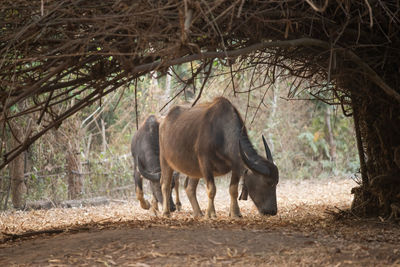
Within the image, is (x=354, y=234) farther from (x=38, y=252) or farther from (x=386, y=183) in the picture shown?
(x=38, y=252)

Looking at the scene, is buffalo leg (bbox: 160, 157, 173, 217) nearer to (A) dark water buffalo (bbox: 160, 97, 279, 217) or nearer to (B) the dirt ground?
(A) dark water buffalo (bbox: 160, 97, 279, 217)

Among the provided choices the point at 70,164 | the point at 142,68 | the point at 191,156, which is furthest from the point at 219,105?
the point at 70,164

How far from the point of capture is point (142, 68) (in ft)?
16.8

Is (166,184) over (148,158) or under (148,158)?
under

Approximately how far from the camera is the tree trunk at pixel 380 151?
276 inches

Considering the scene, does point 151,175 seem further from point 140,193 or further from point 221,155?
point 221,155

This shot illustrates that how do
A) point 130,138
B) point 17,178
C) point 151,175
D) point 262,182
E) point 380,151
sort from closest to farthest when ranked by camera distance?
1. point 380,151
2. point 262,182
3. point 151,175
4. point 17,178
5. point 130,138

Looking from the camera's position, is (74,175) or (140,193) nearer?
(140,193)

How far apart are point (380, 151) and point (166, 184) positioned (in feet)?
15.8

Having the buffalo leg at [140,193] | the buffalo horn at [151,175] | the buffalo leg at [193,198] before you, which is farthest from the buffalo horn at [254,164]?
the buffalo leg at [140,193]

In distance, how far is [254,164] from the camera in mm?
9133

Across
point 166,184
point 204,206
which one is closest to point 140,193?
point 166,184

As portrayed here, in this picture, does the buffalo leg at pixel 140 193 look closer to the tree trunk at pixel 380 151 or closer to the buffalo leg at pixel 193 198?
the buffalo leg at pixel 193 198

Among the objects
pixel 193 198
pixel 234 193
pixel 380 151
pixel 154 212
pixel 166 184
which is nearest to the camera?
pixel 380 151
